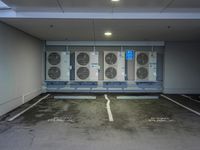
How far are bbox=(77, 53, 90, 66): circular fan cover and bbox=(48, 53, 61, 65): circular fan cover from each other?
878mm

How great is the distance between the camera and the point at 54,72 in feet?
30.1

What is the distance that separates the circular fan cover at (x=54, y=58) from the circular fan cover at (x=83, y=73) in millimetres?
1007

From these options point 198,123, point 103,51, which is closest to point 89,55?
point 103,51

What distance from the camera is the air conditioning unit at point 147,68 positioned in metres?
9.23

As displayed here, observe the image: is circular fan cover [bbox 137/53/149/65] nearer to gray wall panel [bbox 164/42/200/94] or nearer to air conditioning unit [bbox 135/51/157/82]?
air conditioning unit [bbox 135/51/157/82]

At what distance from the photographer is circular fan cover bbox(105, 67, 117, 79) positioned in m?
9.21

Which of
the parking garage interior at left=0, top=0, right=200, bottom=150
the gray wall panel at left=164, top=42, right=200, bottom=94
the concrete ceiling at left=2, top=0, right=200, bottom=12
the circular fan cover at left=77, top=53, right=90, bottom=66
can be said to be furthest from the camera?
the circular fan cover at left=77, top=53, right=90, bottom=66

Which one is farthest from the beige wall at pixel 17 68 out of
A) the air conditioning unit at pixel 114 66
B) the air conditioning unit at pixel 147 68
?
the air conditioning unit at pixel 147 68

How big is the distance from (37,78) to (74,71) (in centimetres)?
167

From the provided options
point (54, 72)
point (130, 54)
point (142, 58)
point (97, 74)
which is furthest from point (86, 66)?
point (142, 58)

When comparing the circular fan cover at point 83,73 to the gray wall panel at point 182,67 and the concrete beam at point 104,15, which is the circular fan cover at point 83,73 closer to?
the gray wall panel at point 182,67

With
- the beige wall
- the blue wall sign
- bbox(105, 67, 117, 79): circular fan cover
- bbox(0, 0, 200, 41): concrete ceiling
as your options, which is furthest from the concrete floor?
the blue wall sign

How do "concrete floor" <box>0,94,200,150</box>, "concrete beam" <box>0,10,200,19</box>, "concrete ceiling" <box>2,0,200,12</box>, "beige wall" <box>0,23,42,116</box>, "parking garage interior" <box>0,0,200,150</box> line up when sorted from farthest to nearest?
"beige wall" <box>0,23,42,116</box> → "concrete beam" <box>0,10,200,19</box> → "concrete ceiling" <box>2,0,200,12</box> → "parking garage interior" <box>0,0,200,150</box> → "concrete floor" <box>0,94,200,150</box>

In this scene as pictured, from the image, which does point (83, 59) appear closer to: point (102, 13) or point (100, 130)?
point (102, 13)
